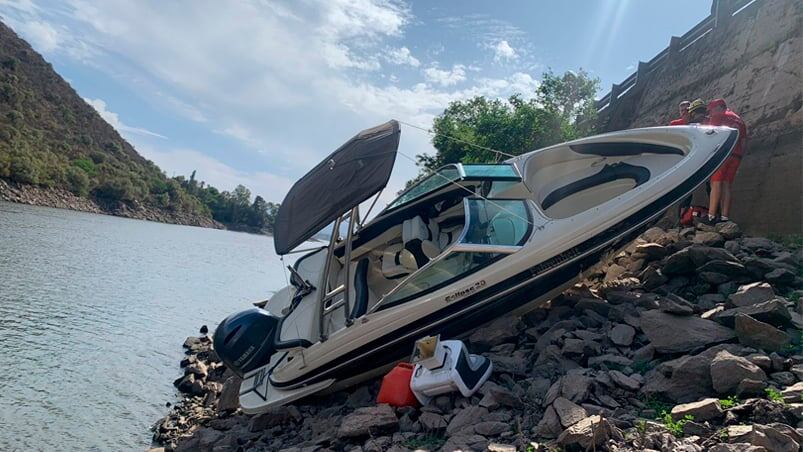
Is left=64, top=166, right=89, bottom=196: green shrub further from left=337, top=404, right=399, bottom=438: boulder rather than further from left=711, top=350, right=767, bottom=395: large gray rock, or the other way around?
left=711, top=350, right=767, bottom=395: large gray rock

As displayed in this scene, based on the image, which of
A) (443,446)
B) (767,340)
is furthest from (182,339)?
(767,340)

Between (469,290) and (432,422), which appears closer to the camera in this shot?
(432,422)

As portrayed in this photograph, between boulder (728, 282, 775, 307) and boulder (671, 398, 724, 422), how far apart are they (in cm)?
175

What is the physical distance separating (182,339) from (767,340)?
11963 mm

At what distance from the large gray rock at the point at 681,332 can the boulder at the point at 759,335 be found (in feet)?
0.36

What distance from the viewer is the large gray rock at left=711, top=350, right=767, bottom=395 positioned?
3051mm

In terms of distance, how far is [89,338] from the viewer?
1030 centimetres

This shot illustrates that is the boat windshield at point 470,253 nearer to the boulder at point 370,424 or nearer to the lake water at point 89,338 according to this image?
the boulder at point 370,424

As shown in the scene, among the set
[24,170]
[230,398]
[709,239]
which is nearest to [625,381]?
[709,239]

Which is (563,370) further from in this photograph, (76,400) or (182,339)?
(182,339)

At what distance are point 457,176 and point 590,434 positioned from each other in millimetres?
4334

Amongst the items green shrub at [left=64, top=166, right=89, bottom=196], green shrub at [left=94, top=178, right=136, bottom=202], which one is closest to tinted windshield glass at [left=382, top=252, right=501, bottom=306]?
green shrub at [left=64, top=166, right=89, bottom=196]

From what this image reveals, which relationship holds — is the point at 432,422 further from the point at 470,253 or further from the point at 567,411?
the point at 470,253

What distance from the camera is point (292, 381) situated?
5695mm
